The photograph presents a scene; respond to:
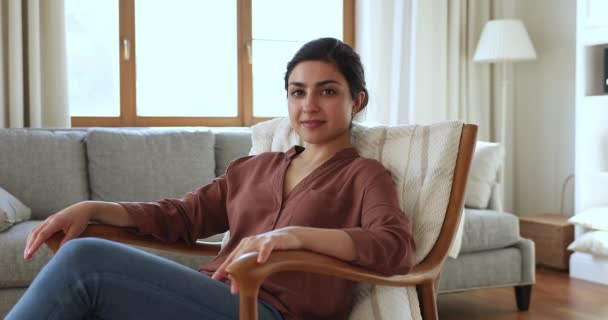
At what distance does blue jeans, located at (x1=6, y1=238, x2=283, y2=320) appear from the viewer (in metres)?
1.25

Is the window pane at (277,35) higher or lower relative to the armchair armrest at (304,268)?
higher

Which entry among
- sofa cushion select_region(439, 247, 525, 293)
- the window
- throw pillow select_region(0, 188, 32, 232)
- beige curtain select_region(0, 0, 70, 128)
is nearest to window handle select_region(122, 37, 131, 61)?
the window

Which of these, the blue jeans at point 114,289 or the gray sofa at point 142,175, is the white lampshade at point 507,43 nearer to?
the gray sofa at point 142,175

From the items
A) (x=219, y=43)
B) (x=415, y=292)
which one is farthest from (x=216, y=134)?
(x=415, y=292)

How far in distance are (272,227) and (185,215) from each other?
0.26m

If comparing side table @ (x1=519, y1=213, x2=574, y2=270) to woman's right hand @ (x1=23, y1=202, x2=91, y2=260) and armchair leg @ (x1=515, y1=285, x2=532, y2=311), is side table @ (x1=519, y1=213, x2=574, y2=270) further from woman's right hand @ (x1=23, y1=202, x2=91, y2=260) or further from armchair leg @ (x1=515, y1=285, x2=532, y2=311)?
woman's right hand @ (x1=23, y1=202, x2=91, y2=260)

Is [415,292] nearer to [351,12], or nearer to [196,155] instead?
[196,155]

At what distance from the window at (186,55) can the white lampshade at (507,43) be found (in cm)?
83

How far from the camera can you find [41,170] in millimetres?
2932

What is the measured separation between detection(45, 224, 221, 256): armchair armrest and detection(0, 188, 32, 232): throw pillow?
3.66ft

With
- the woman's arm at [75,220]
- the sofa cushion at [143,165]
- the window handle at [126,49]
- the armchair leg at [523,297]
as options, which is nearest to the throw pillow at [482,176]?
the armchair leg at [523,297]

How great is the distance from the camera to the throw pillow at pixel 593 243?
3559 millimetres

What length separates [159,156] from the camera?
3.07m

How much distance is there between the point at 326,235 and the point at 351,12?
10.8ft
